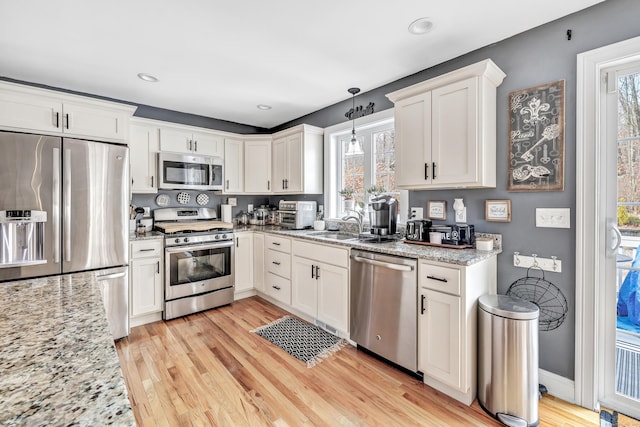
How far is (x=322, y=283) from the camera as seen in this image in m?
2.90

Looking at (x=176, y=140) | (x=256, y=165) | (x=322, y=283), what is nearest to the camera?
(x=322, y=283)

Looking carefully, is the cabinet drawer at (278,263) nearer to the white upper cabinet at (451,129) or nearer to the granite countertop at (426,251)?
the granite countertop at (426,251)

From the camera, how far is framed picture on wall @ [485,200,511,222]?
7.25 feet

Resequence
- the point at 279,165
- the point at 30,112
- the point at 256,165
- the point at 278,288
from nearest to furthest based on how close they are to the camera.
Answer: the point at 30,112 → the point at 278,288 → the point at 279,165 → the point at 256,165

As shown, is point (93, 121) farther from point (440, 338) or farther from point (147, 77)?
point (440, 338)

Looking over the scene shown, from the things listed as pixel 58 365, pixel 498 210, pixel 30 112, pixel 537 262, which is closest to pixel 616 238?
pixel 537 262

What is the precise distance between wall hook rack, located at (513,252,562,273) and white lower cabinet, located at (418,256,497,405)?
23 cm

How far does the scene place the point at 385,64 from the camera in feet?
8.57

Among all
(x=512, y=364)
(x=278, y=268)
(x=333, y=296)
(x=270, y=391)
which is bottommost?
(x=270, y=391)

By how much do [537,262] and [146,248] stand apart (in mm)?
3500

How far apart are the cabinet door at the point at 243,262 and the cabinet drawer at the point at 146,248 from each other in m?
0.89

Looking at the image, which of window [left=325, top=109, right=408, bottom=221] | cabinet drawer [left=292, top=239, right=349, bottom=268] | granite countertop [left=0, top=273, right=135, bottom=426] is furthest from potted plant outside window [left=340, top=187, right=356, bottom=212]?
granite countertop [left=0, top=273, right=135, bottom=426]

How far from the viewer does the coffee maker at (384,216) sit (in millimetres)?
2729

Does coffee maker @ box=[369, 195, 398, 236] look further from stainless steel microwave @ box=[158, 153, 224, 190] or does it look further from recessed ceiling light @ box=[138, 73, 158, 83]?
recessed ceiling light @ box=[138, 73, 158, 83]
